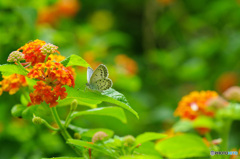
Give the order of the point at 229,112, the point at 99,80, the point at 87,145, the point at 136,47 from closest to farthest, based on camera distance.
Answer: the point at 87,145, the point at 99,80, the point at 229,112, the point at 136,47

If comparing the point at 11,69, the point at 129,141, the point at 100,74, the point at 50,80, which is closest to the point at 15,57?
the point at 11,69

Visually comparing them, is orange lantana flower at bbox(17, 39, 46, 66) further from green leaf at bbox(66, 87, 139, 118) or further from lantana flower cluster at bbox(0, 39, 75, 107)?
green leaf at bbox(66, 87, 139, 118)

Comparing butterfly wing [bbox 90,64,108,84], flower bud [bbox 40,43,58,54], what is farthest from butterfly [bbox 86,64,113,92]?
flower bud [bbox 40,43,58,54]

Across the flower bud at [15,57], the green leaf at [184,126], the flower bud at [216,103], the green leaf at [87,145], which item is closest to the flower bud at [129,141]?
the green leaf at [87,145]

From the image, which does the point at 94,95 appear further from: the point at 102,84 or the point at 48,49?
the point at 48,49

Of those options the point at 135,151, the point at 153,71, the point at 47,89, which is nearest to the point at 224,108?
the point at 135,151

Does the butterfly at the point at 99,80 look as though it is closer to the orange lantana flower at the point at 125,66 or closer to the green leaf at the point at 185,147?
the green leaf at the point at 185,147

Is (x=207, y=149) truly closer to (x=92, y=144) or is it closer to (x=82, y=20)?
(x=92, y=144)
